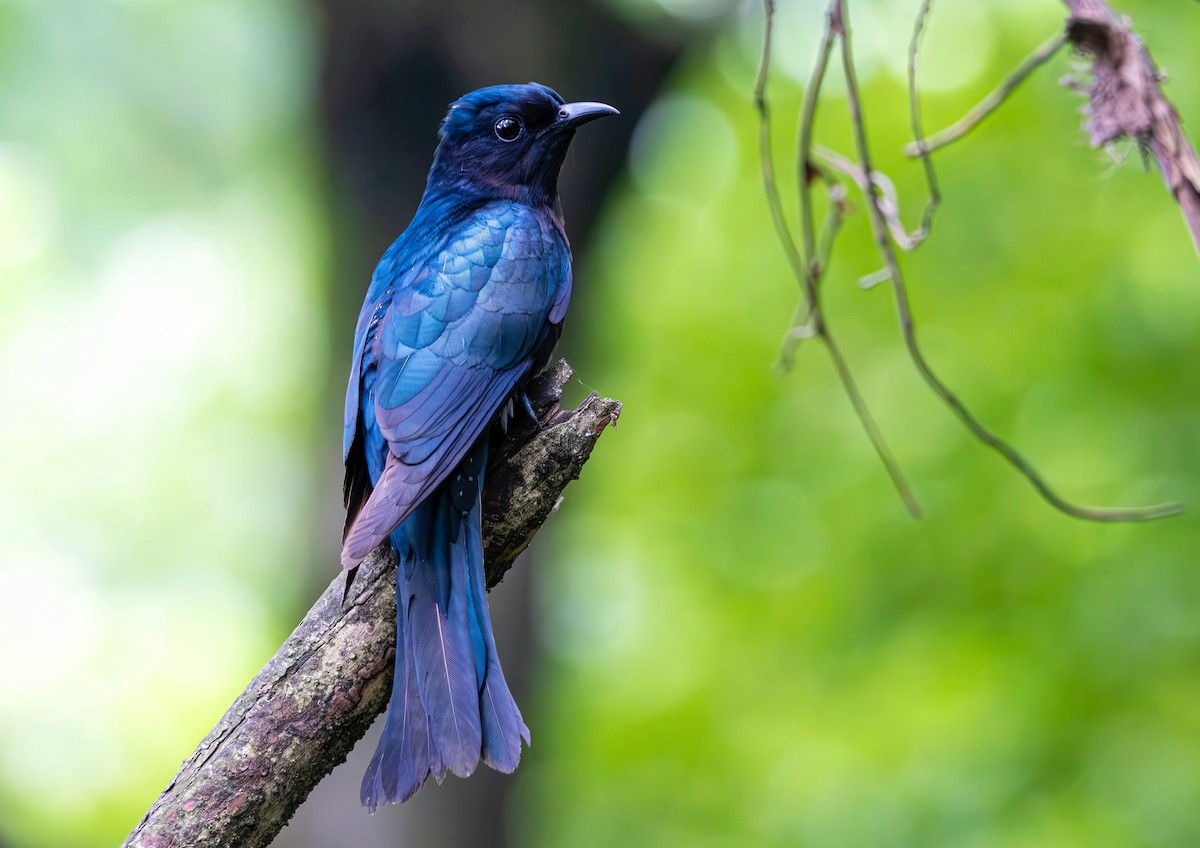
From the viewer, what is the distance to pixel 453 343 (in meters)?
3.02

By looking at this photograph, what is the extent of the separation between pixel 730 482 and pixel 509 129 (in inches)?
255

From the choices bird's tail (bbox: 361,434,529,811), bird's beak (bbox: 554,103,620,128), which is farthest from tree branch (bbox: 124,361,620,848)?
bird's beak (bbox: 554,103,620,128)

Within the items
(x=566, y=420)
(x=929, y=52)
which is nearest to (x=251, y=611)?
(x=929, y=52)

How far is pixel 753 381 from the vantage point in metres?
9.76

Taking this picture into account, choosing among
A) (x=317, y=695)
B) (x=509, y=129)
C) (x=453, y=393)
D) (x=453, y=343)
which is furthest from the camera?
(x=509, y=129)

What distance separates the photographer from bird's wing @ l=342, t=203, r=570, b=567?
106 inches

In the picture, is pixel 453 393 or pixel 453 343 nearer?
pixel 453 393

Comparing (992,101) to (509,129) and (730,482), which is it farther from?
(730,482)

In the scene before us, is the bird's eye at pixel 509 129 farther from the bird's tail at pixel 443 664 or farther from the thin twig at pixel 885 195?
the bird's tail at pixel 443 664

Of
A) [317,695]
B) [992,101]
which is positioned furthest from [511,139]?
[317,695]

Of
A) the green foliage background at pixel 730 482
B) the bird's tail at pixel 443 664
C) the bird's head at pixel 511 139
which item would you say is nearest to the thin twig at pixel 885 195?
the bird's head at pixel 511 139

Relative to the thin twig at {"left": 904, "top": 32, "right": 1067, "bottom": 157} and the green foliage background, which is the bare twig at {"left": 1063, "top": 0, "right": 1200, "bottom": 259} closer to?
the thin twig at {"left": 904, "top": 32, "right": 1067, "bottom": 157}

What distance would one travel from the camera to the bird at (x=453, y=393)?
247cm

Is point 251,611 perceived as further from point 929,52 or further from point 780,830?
point 929,52
